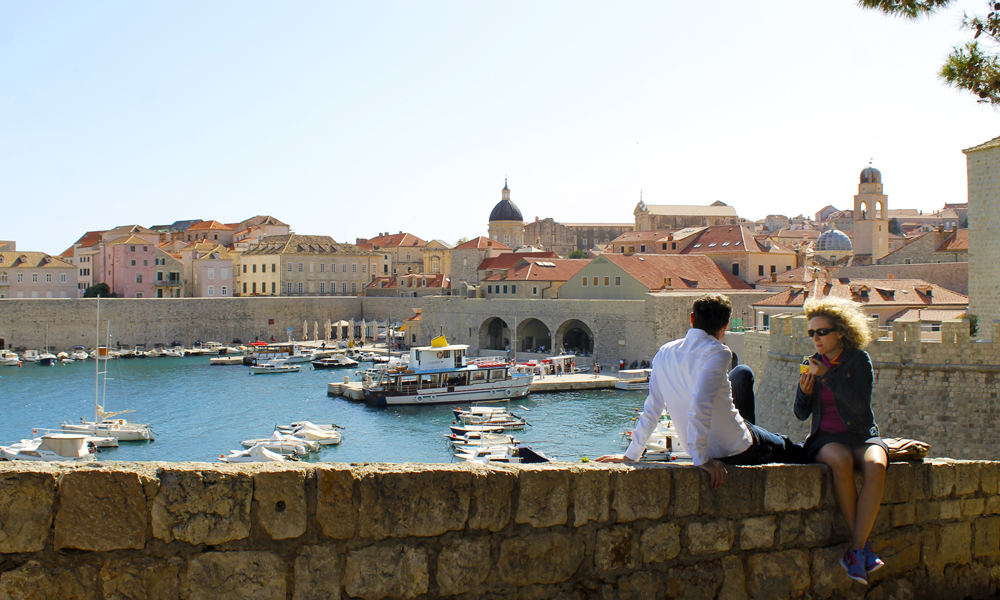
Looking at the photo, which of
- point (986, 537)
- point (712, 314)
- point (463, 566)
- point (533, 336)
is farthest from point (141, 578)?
point (533, 336)

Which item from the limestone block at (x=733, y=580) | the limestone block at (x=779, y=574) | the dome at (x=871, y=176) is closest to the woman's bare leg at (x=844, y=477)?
the limestone block at (x=779, y=574)

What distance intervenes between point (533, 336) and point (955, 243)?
71.3 feet

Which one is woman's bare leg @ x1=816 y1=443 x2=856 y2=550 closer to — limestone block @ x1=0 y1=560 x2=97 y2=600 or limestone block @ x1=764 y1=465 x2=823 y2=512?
limestone block @ x1=764 y1=465 x2=823 y2=512

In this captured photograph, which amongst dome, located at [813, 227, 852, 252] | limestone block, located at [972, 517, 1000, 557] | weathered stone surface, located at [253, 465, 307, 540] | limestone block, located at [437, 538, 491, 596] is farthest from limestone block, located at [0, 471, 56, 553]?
dome, located at [813, 227, 852, 252]

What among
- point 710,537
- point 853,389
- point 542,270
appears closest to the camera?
point 710,537

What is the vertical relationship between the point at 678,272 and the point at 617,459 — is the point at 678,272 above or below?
above

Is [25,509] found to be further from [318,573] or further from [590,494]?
[590,494]

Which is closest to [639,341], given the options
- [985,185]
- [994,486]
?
[985,185]

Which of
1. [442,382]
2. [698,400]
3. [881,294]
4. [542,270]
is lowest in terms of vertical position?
[442,382]

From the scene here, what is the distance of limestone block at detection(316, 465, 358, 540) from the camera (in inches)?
110

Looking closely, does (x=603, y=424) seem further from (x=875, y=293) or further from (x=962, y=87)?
(x=962, y=87)

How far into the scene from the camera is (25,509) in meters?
2.47

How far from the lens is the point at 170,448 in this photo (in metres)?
23.6

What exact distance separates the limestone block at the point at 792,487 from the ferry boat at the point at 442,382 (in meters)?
28.7
